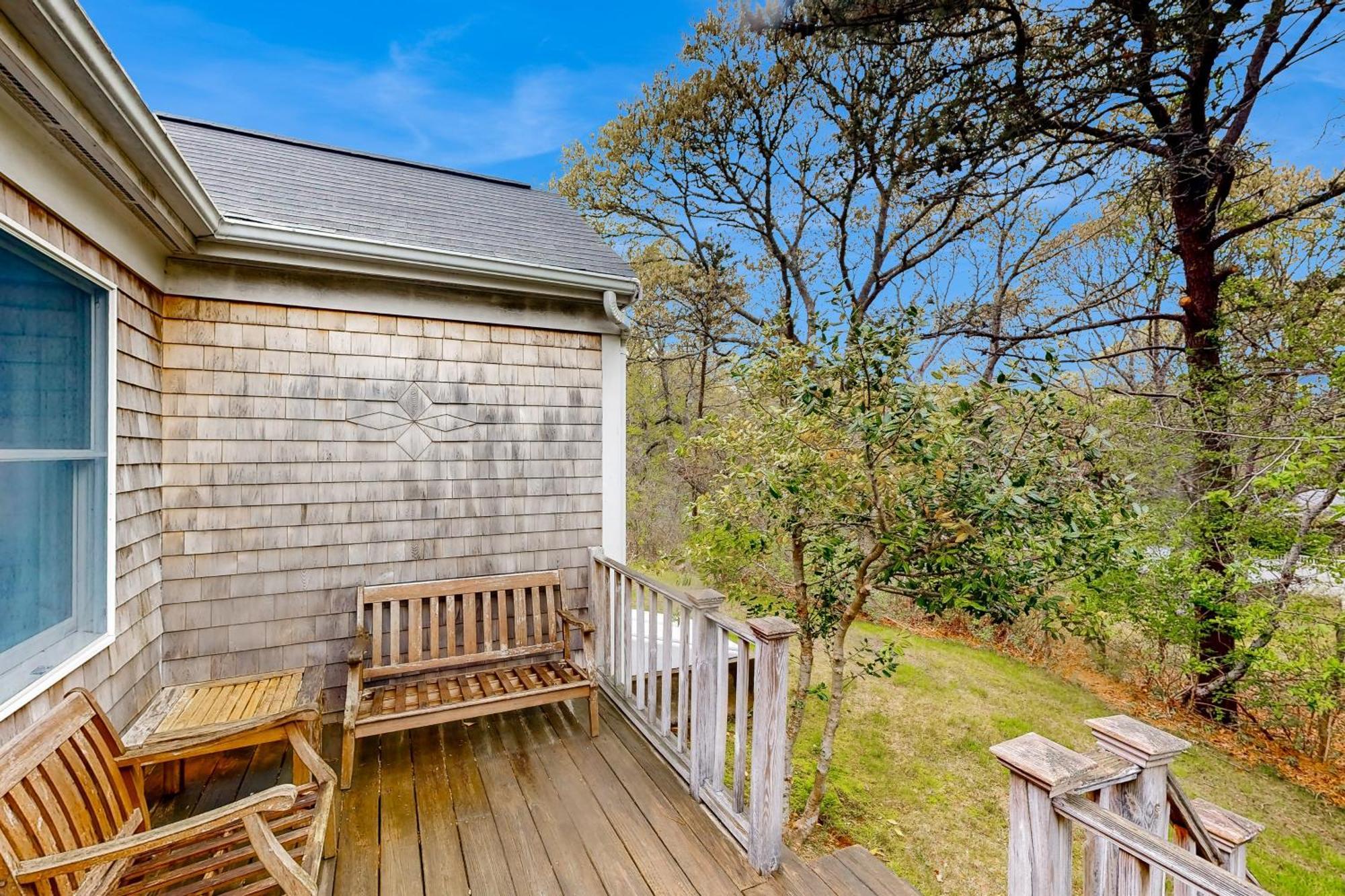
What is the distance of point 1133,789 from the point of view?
1.47m

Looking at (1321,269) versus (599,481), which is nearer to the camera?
(599,481)

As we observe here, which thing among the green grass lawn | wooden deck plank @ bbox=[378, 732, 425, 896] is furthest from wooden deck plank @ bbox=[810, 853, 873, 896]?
wooden deck plank @ bbox=[378, 732, 425, 896]

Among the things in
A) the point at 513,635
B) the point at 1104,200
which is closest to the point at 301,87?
the point at 513,635

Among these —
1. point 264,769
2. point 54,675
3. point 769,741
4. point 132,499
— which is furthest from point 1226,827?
point 132,499

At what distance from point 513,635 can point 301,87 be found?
10200 mm

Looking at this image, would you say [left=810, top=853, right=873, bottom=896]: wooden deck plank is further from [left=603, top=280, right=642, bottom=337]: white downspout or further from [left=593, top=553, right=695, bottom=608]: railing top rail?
[left=603, top=280, right=642, bottom=337]: white downspout

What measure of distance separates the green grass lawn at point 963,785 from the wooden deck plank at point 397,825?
2386 millimetres

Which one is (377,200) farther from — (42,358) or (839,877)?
(839,877)

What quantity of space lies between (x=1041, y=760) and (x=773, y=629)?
3.17ft

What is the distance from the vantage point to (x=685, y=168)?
937 cm

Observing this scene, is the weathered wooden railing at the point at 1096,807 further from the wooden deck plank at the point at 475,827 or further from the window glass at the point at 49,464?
the window glass at the point at 49,464

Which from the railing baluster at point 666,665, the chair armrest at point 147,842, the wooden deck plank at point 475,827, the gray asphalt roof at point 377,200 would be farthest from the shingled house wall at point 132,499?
the railing baluster at point 666,665

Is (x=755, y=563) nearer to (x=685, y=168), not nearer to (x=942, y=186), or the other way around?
Result: (x=942, y=186)

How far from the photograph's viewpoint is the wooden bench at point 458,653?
113 inches
